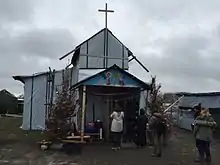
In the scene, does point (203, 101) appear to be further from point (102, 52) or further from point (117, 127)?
point (117, 127)

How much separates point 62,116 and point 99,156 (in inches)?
121

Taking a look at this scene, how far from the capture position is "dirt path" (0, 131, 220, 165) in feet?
40.4

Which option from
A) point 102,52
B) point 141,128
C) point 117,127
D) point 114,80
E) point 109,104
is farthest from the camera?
point 102,52

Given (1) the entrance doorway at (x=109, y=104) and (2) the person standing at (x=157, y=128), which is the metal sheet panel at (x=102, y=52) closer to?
(1) the entrance doorway at (x=109, y=104)

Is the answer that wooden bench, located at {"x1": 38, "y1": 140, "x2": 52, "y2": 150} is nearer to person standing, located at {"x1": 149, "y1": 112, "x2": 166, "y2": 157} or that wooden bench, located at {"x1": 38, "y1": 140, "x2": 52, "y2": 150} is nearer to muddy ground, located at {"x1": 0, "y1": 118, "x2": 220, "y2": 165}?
muddy ground, located at {"x1": 0, "y1": 118, "x2": 220, "y2": 165}

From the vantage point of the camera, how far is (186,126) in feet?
89.5

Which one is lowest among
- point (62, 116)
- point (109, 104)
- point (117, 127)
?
point (117, 127)

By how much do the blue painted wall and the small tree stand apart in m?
1.07

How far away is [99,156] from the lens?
13461mm

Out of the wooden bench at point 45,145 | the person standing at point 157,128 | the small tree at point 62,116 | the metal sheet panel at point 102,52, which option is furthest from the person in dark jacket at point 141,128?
the metal sheet panel at point 102,52

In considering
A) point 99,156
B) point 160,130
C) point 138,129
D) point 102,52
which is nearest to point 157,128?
point 160,130

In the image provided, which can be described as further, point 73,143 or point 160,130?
point 73,143

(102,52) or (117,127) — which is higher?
(102,52)

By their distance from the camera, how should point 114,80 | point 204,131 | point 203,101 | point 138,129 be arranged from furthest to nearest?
1. point 203,101
2. point 114,80
3. point 138,129
4. point 204,131
